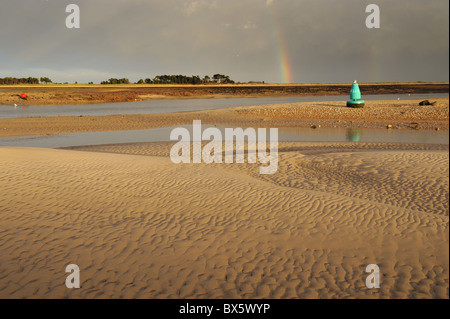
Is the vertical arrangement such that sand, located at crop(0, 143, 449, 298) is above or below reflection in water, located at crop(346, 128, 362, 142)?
below

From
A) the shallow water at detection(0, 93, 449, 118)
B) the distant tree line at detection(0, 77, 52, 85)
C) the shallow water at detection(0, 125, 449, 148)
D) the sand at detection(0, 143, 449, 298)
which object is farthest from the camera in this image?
the distant tree line at detection(0, 77, 52, 85)

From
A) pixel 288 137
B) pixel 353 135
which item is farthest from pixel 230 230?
pixel 353 135

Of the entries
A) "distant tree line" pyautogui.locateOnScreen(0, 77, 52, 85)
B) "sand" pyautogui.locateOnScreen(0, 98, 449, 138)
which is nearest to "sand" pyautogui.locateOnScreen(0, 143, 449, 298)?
"sand" pyautogui.locateOnScreen(0, 98, 449, 138)

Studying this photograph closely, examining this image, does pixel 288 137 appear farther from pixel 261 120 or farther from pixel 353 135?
pixel 261 120

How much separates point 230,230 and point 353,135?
1739cm

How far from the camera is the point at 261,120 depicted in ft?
102

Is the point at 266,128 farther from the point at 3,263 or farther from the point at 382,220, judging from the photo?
the point at 3,263

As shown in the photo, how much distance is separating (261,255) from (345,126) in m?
22.4

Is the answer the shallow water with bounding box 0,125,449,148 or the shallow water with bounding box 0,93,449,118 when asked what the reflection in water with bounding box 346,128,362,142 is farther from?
the shallow water with bounding box 0,93,449,118

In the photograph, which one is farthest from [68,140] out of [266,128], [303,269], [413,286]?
Answer: [413,286]

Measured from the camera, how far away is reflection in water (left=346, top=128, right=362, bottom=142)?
20.4m

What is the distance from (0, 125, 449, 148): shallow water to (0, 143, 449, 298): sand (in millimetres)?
8940

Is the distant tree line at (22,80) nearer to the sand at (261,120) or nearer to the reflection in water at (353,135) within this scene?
the sand at (261,120)

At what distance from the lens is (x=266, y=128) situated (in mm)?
26562
